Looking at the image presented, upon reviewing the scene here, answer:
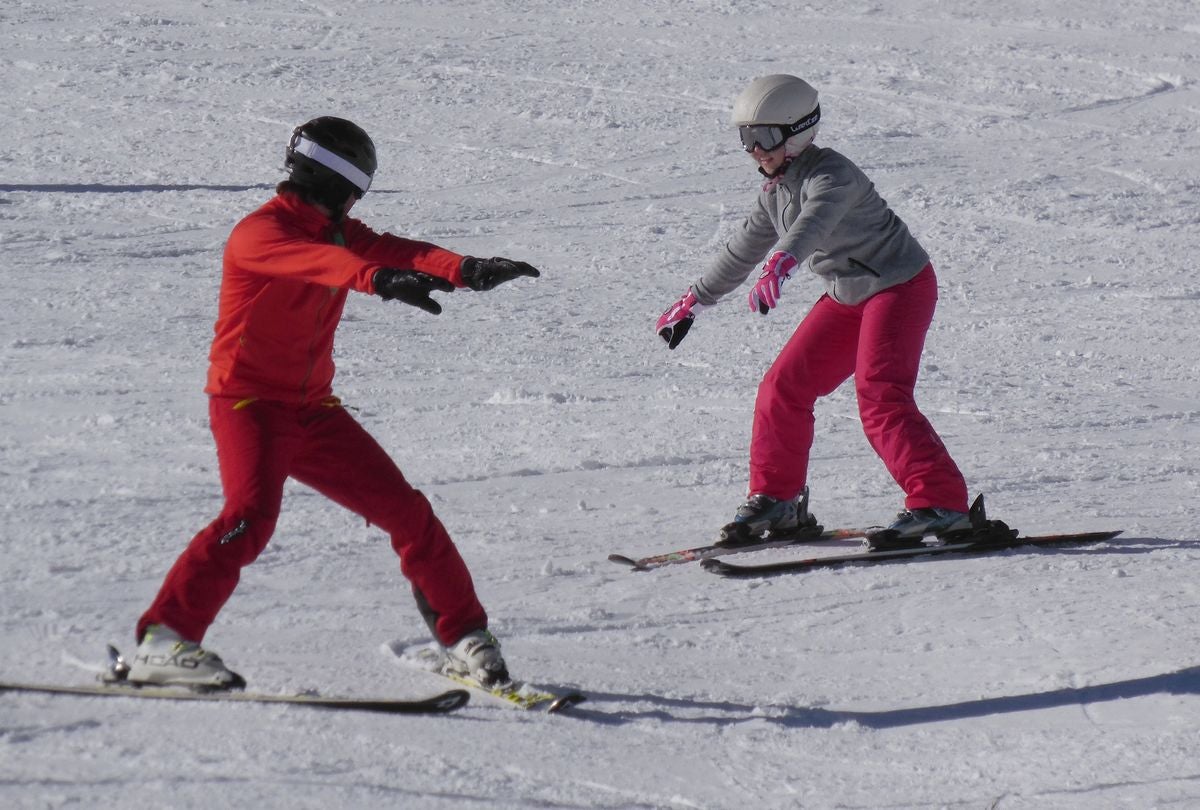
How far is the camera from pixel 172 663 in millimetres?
3678

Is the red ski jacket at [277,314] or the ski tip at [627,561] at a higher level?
the red ski jacket at [277,314]

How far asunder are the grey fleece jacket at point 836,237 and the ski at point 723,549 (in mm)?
877

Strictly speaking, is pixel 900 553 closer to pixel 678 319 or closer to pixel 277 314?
pixel 678 319

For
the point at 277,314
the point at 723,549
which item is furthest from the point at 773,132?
the point at 277,314

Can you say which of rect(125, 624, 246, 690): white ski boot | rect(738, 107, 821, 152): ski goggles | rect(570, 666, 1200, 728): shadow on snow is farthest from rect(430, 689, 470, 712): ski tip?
rect(738, 107, 821, 152): ski goggles

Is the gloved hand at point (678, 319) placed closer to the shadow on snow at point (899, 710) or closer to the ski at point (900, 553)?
the ski at point (900, 553)

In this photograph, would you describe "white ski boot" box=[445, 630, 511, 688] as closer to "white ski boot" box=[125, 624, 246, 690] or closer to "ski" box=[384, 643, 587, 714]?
"ski" box=[384, 643, 587, 714]

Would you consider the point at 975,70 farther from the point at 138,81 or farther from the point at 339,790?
the point at 339,790

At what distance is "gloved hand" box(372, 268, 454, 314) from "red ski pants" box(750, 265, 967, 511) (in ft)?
7.13

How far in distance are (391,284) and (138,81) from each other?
1256 centimetres

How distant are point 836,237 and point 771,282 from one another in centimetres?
64

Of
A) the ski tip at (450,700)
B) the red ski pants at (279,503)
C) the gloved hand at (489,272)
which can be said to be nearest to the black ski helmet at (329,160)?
the gloved hand at (489,272)

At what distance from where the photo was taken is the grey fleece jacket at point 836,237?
514cm

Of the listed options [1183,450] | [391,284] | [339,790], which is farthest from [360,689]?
[1183,450]
